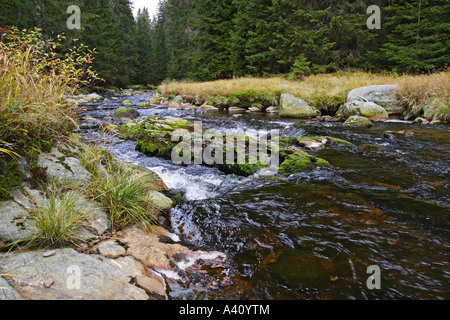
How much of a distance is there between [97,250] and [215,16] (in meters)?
26.2

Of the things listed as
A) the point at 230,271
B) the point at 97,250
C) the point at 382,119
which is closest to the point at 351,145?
the point at 382,119

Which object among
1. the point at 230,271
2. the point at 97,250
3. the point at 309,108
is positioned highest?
the point at 309,108

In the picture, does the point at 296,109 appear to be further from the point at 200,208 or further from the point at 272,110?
the point at 200,208

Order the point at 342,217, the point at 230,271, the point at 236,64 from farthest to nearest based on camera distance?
the point at 236,64, the point at 342,217, the point at 230,271

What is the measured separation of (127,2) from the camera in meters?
39.0

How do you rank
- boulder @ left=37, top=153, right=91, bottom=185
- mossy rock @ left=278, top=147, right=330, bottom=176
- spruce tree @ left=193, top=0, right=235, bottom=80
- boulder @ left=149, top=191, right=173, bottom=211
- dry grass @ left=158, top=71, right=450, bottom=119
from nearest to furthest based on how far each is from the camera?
boulder @ left=37, top=153, right=91, bottom=185
boulder @ left=149, top=191, right=173, bottom=211
mossy rock @ left=278, top=147, right=330, bottom=176
dry grass @ left=158, top=71, right=450, bottom=119
spruce tree @ left=193, top=0, right=235, bottom=80

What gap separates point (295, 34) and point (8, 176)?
18.0 m

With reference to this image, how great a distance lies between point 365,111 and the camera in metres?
9.82

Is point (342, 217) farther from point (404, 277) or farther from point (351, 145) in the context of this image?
point (351, 145)

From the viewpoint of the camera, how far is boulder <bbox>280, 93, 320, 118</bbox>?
441 inches

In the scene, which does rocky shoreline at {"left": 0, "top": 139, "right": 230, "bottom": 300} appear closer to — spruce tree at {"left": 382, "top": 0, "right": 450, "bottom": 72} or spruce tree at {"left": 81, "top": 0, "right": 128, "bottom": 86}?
spruce tree at {"left": 382, "top": 0, "right": 450, "bottom": 72}

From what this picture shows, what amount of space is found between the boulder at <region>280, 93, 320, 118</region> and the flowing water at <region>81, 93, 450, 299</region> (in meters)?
6.05

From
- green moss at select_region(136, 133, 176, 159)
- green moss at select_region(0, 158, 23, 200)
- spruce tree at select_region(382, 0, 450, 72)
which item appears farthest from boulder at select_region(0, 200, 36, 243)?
spruce tree at select_region(382, 0, 450, 72)

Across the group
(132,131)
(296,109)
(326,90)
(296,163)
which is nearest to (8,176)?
(296,163)
